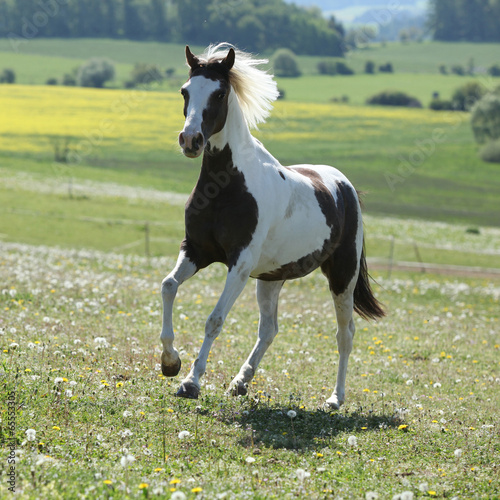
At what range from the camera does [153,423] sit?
766cm

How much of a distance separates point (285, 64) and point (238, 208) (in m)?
128

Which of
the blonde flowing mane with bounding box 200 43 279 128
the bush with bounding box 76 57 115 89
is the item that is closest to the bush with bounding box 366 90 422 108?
the bush with bounding box 76 57 115 89

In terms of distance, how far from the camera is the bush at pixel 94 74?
114375 mm

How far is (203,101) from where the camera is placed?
830 centimetres

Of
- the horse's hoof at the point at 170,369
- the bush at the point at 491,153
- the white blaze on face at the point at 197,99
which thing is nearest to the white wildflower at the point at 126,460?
the horse's hoof at the point at 170,369

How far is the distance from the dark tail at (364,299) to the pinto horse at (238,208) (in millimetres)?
1222

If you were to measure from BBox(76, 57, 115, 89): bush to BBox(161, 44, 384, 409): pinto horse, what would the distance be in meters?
109

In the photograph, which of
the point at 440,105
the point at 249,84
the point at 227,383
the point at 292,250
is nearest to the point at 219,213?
the point at 292,250

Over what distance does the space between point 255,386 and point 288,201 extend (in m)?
2.58

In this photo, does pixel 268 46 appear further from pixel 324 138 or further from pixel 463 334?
pixel 463 334

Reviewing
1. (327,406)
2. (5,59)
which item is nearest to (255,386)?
(327,406)

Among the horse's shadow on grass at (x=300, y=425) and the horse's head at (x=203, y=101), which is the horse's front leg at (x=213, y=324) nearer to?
the horse's shadow on grass at (x=300, y=425)

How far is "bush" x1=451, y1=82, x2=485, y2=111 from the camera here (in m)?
117

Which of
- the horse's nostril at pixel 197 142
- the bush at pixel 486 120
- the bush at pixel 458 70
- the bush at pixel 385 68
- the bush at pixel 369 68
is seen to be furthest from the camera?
the bush at pixel 458 70
